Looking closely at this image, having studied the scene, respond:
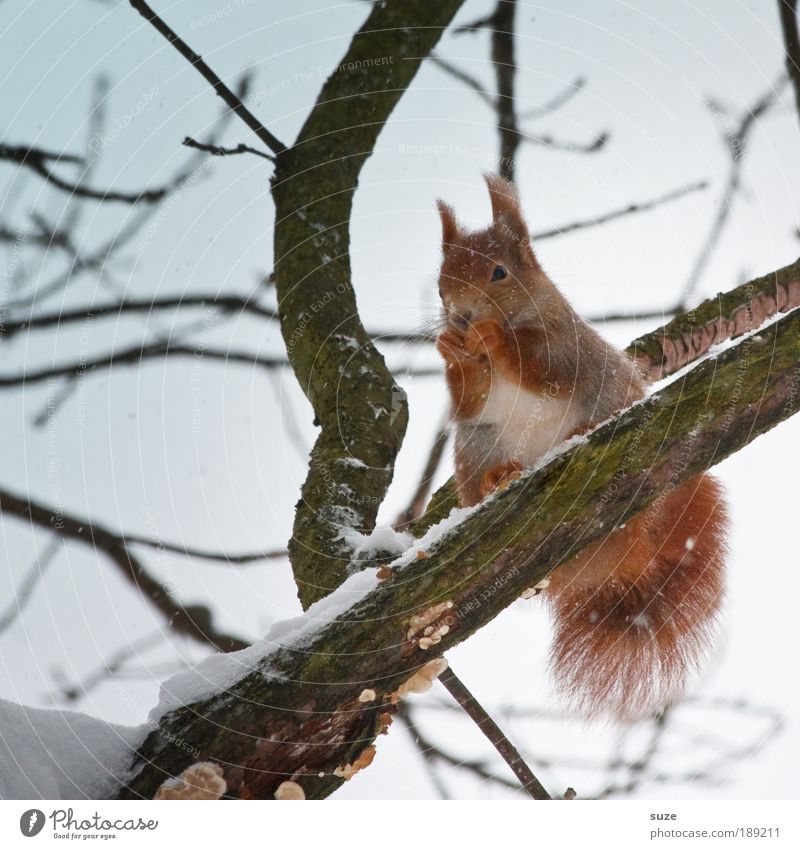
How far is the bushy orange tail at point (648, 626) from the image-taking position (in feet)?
4.68

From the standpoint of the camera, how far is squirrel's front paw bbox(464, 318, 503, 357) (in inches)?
56.9

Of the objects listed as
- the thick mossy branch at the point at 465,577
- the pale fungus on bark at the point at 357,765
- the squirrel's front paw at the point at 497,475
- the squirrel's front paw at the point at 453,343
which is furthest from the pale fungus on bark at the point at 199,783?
the squirrel's front paw at the point at 453,343

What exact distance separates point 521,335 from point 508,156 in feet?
1.54

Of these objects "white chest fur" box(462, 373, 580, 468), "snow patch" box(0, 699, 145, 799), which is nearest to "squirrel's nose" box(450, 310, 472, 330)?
"white chest fur" box(462, 373, 580, 468)

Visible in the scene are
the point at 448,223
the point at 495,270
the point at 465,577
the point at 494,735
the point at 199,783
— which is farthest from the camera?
the point at 448,223

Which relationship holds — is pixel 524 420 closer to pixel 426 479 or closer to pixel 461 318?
pixel 461 318

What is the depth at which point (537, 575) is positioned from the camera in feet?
3.37

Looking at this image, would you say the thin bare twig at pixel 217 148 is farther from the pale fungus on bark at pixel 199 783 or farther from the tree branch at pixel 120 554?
the pale fungus on bark at pixel 199 783

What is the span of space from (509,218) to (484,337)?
0.26 m

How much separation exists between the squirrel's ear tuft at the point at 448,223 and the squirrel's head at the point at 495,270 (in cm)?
3

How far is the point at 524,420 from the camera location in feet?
4.72

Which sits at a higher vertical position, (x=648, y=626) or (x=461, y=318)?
(x=461, y=318)

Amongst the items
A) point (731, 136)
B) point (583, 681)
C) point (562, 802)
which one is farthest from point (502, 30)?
point (562, 802)

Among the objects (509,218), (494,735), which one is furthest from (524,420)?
(494,735)
